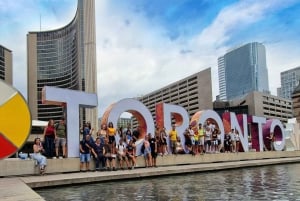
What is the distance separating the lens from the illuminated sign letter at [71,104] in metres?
17.4

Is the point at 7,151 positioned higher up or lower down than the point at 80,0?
lower down

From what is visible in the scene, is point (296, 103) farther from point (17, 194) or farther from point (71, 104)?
point (17, 194)

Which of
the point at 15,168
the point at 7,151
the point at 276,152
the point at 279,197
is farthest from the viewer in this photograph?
the point at 276,152

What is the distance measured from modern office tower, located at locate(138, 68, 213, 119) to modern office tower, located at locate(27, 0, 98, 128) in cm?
2667

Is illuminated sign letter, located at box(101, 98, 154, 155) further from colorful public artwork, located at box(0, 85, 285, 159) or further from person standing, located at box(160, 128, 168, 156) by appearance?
person standing, located at box(160, 128, 168, 156)

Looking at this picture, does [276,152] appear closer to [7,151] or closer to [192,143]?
[192,143]

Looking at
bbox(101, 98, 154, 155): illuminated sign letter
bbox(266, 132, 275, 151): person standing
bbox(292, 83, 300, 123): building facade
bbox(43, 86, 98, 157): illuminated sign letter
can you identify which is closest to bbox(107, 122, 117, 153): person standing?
bbox(101, 98, 154, 155): illuminated sign letter

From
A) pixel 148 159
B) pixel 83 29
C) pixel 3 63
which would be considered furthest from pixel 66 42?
pixel 148 159

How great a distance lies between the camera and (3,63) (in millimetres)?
107438

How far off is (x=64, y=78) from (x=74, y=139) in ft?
365

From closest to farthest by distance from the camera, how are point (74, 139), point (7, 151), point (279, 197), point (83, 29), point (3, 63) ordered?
point (279, 197), point (7, 151), point (74, 139), point (3, 63), point (83, 29)

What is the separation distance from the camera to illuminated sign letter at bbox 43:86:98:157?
57.1 feet

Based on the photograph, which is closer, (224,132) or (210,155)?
(210,155)

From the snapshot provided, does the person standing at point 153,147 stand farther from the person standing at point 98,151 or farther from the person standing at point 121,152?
the person standing at point 98,151
